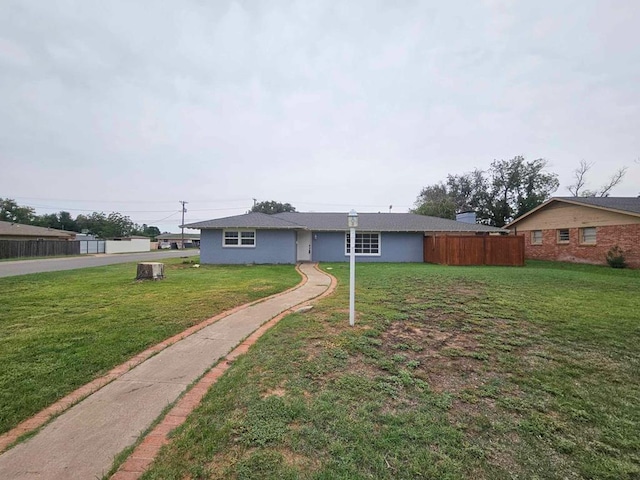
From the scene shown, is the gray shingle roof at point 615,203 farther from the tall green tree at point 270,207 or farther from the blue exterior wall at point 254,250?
the tall green tree at point 270,207

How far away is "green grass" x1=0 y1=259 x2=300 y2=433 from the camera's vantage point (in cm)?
308

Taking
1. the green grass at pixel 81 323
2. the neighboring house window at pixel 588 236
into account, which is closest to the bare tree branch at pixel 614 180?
the neighboring house window at pixel 588 236

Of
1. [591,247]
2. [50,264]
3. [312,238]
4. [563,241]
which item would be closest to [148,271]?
[312,238]

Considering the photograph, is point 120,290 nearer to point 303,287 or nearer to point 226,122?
point 303,287

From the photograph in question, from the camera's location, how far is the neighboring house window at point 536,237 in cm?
2062

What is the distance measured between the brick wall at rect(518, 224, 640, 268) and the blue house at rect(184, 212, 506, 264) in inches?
185

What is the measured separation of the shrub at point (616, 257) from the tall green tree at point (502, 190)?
1972 centimetres

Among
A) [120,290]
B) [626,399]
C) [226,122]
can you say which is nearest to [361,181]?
[226,122]

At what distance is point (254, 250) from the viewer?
16469mm

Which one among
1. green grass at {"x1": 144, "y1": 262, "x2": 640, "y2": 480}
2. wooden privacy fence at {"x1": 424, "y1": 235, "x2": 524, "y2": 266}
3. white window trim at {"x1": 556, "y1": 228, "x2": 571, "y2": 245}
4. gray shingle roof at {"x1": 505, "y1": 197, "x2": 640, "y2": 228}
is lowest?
green grass at {"x1": 144, "y1": 262, "x2": 640, "y2": 480}

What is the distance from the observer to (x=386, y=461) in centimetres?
195

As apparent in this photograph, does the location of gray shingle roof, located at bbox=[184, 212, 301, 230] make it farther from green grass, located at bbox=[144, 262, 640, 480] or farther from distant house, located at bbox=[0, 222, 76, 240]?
distant house, located at bbox=[0, 222, 76, 240]

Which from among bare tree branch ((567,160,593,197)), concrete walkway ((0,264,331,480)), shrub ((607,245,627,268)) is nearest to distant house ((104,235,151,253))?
concrete walkway ((0,264,331,480))

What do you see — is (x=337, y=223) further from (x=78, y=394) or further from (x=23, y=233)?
(x=23, y=233)
